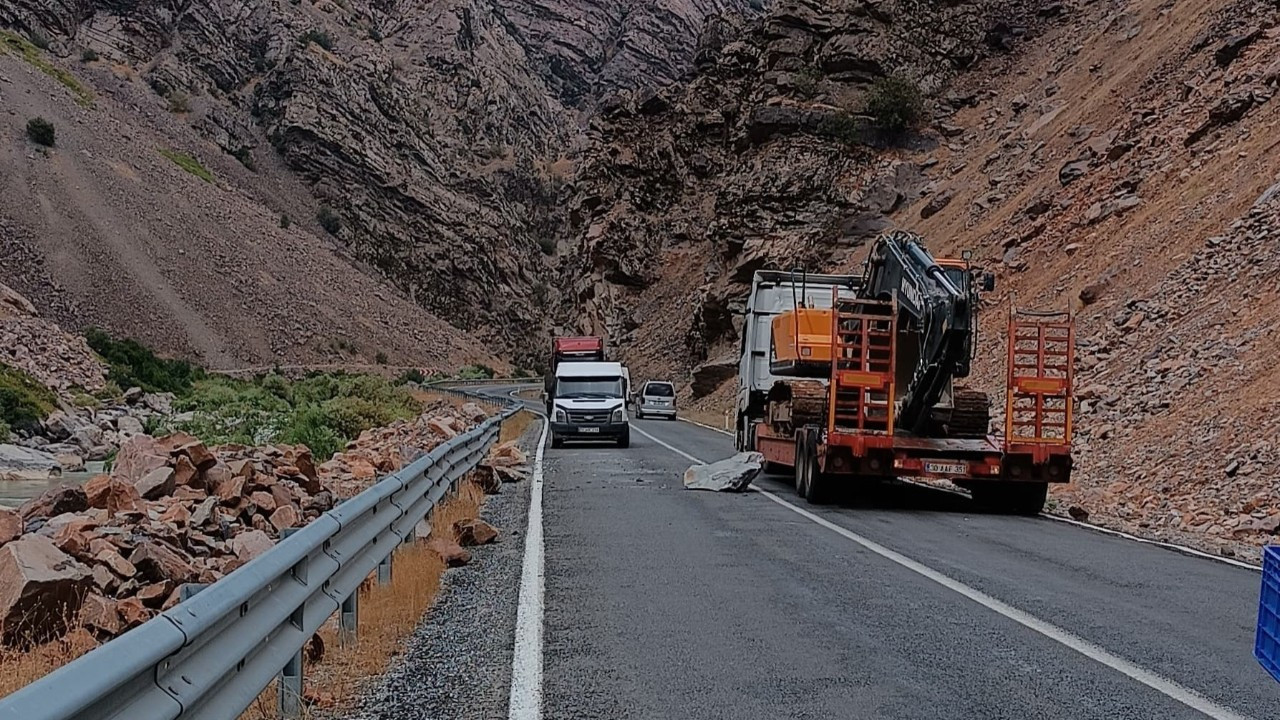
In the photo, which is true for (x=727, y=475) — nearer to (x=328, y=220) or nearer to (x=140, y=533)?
(x=140, y=533)

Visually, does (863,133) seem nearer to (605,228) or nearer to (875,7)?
(875,7)

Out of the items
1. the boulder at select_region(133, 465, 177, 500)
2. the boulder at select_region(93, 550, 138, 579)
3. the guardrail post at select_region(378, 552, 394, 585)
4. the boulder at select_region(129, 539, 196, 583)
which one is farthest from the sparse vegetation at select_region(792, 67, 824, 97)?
the boulder at select_region(93, 550, 138, 579)

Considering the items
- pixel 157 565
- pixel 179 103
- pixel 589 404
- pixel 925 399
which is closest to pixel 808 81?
pixel 589 404

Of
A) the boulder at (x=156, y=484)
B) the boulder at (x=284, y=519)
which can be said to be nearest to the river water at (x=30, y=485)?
the boulder at (x=156, y=484)

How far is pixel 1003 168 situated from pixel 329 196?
65.0 m

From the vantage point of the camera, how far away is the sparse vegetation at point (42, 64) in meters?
79.8

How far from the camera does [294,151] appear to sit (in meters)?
93.9

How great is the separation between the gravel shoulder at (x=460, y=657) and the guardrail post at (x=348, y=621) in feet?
1.18

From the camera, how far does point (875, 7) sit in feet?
177

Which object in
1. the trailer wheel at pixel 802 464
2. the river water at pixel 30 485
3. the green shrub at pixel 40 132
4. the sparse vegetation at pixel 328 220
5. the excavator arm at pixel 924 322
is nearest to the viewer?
the excavator arm at pixel 924 322

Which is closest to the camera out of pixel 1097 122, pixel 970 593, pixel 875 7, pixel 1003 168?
pixel 970 593

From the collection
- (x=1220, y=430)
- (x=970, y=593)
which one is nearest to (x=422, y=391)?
(x=1220, y=430)

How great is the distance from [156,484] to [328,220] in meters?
81.9

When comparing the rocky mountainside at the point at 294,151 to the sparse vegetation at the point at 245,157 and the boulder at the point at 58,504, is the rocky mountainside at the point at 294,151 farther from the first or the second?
the boulder at the point at 58,504
